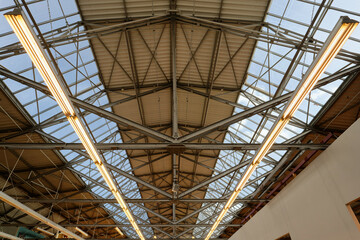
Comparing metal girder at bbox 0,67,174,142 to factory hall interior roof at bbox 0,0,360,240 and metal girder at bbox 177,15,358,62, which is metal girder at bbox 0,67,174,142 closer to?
factory hall interior roof at bbox 0,0,360,240

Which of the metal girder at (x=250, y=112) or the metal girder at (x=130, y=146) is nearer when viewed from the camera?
the metal girder at (x=250, y=112)

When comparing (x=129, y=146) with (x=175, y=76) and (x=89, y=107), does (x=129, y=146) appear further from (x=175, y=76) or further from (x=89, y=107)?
(x=175, y=76)

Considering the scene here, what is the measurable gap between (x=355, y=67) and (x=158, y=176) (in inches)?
826

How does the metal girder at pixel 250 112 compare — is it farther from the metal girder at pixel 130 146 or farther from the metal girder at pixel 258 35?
the metal girder at pixel 258 35

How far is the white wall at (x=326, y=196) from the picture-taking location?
7.60m

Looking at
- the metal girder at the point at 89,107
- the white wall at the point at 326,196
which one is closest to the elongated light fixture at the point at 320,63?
the white wall at the point at 326,196

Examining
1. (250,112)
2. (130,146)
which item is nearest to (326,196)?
(250,112)

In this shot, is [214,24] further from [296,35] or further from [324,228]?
[324,228]

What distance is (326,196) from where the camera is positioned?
8.76 meters

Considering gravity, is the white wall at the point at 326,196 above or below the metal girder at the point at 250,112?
below

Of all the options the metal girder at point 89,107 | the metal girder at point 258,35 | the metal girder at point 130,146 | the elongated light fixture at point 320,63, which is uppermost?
the metal girder at point 258,35

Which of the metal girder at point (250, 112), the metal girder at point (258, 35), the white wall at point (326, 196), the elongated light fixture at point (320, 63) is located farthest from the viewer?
the metal girder at point (258, 35)

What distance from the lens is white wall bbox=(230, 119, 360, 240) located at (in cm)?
760

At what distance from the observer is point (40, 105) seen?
1423 cm
